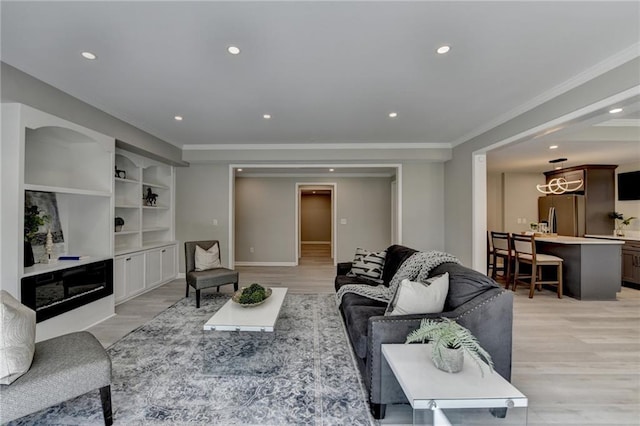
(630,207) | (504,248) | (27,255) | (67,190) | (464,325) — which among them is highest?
(67,190)

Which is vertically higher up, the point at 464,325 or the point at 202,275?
the point at 464,325

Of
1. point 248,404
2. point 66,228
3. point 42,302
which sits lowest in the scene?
point 248,404

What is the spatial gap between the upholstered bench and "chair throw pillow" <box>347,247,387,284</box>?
276cm

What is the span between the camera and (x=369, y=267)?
12.4ft

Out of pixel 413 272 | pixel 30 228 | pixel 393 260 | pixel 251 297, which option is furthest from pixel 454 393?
pixel 30 228

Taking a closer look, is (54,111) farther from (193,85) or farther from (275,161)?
(275,161)

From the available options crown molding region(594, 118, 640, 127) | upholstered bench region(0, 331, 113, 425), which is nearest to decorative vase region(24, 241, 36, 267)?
upholstered bench region(0, 331, 113, 425)

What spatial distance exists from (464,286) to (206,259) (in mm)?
3579

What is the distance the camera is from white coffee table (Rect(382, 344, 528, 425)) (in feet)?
4.26

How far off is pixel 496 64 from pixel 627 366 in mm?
2789

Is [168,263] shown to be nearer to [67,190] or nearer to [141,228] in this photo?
[141,228]

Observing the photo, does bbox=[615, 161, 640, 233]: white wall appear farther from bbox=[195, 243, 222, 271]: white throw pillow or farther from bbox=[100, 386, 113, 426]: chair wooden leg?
bbox=[100, 386, 113, 426]: chair wooden leg

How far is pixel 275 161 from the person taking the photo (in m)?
5.51

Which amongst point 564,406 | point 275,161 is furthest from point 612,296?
point 275,161
